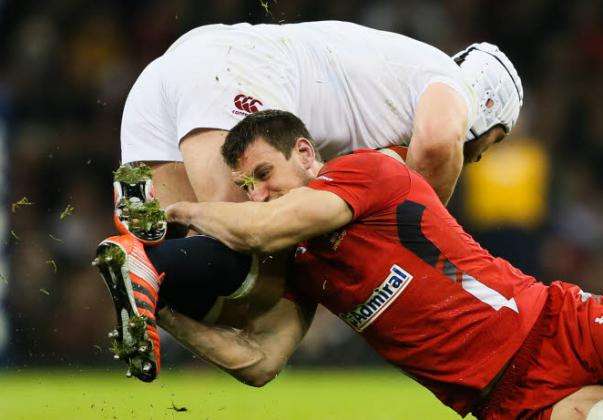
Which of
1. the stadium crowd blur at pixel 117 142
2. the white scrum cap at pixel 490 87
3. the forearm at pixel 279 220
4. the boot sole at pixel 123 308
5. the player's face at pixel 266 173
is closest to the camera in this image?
the boot sole at pixel 123 308

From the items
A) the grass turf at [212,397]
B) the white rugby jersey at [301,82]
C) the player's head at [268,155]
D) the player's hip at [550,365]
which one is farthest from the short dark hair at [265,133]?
the grass turf at [212,397]

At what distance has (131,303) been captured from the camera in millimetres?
4027

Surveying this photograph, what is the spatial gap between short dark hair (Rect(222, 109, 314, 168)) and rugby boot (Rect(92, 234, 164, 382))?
66 cm

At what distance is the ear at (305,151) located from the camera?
456cm

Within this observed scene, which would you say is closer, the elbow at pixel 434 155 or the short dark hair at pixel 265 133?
the short dark hair at pixel 265 133

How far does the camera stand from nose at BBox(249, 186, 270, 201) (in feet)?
14.7

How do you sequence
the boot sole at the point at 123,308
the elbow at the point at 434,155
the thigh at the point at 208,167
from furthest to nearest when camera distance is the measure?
the elbow at the point at 434,155
the thigh at the point at 208,167
the boot sole at the point at 123,308

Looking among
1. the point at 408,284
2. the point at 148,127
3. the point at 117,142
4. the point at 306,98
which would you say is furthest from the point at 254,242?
the point at 117,142

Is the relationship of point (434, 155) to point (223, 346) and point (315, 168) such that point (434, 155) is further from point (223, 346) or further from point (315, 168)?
point (223, 346)

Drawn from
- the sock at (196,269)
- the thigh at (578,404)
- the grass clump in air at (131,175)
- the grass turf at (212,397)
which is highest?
the grass clump in air at (131,175)

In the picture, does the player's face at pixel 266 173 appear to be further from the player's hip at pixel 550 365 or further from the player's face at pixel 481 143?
the player's face at pixel 481 143

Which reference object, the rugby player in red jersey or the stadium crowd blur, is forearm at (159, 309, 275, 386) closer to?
the rugby player in red jersey

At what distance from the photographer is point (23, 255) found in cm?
1019

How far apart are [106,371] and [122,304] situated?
5.56 metres
